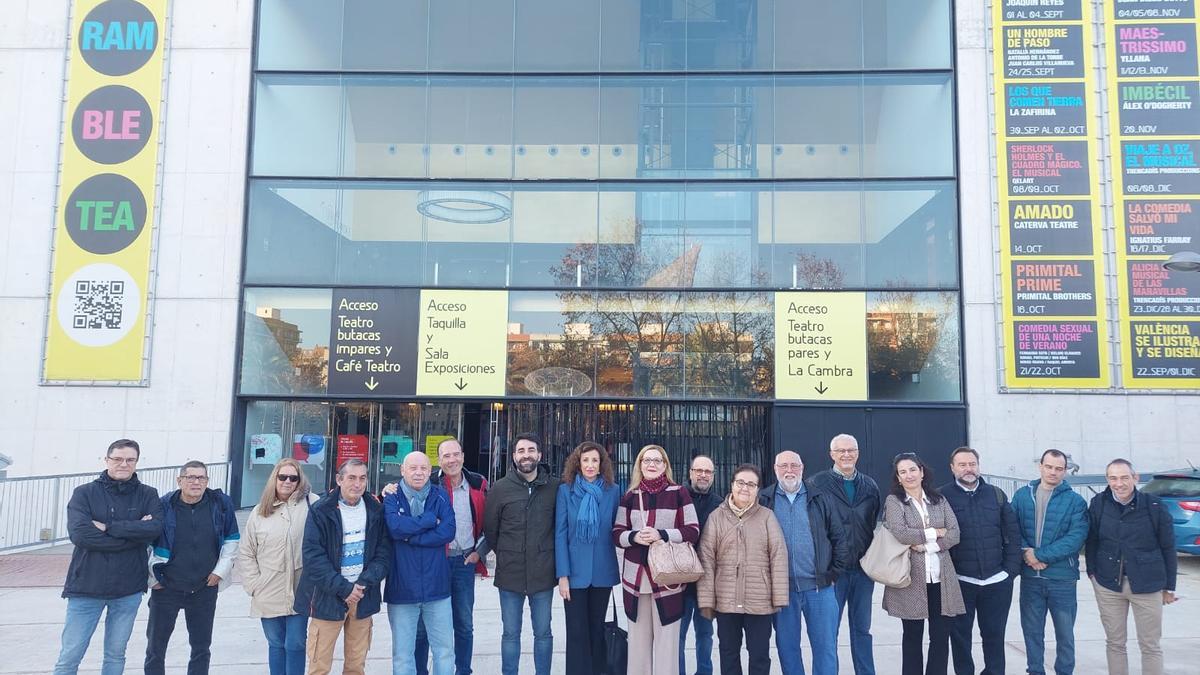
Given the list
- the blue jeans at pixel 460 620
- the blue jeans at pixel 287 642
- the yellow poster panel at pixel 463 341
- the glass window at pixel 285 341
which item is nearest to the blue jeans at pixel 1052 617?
the blue jeans at pixel 460 620

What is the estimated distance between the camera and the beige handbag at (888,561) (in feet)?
18.2

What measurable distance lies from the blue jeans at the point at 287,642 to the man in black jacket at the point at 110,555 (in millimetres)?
888

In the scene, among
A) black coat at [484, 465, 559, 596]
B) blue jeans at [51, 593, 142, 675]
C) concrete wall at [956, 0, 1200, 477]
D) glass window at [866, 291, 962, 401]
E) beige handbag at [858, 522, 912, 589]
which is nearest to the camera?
blue jeans at [51, 593, 142, 675]

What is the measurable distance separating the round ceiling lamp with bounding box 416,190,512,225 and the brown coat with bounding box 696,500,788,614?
1008cm

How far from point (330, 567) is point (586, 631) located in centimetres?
181

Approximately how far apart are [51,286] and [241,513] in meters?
5.09

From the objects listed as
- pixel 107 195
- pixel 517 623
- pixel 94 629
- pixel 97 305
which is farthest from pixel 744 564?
pixel 107 195

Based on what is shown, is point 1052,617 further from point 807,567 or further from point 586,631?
point 586,631

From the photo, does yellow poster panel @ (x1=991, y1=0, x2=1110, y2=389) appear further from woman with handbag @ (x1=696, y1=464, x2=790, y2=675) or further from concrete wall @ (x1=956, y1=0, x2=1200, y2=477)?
woman with handbag @ (x1=696, y1=464, x2=790, y2=675)

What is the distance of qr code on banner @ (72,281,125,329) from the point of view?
14.3 meters

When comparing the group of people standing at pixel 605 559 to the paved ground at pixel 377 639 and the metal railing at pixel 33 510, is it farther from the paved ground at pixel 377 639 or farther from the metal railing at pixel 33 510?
the metal railing at pixel 33 510

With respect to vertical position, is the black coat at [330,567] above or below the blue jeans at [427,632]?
above

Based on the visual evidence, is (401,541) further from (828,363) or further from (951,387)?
(951,387)

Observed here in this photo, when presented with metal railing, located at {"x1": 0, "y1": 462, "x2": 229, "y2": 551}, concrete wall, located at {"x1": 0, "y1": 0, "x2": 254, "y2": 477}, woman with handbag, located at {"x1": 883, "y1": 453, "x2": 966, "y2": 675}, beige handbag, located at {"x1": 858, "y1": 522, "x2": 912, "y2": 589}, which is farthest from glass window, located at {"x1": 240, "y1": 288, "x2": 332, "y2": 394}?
woman with handbag, located at {"x1": 883, "y1": 453, "x2": 966, "y2": 675}
